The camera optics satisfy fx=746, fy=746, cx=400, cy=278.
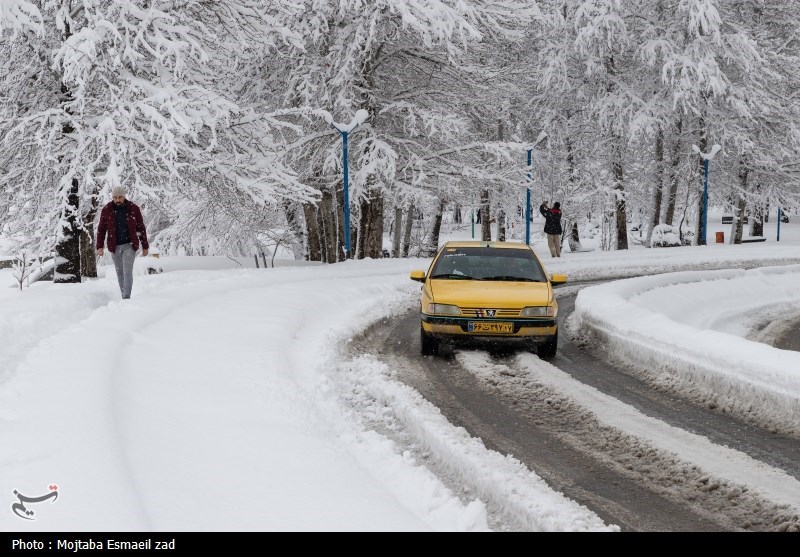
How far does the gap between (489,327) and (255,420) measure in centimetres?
408

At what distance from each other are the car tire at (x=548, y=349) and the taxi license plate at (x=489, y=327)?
52 cm

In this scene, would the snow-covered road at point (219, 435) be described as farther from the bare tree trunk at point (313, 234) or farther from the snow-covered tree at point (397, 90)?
the bare tree trunk at point (313, 234)

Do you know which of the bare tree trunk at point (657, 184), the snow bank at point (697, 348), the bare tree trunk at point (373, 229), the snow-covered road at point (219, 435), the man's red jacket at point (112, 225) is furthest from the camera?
the bare tree trunk at point (657, 184)

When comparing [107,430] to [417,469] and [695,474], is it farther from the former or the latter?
[695,474]

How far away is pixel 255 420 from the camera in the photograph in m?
6.12

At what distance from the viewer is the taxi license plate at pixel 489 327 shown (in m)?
9.42

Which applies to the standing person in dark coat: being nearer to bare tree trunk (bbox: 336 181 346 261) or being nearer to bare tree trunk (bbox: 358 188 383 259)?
bare tree trunk (bbox: 358 188 383 259)

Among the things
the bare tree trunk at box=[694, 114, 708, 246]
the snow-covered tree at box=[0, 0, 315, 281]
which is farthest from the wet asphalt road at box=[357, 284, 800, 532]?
the bare tree trunk at box=[694, 114, 708, 246]

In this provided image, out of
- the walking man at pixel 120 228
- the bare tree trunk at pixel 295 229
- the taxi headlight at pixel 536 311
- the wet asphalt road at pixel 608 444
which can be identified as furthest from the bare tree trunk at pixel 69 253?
the bare tree trunk at pixel 295 229

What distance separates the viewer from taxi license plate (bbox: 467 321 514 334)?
371 inches

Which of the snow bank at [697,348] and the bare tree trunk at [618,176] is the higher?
the bare tree trunk at [618,176]

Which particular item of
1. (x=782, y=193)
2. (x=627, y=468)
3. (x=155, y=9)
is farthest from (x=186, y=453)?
(x=782, y=193)

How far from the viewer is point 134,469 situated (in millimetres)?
4727

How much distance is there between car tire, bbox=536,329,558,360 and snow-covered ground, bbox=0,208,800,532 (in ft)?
1.69
